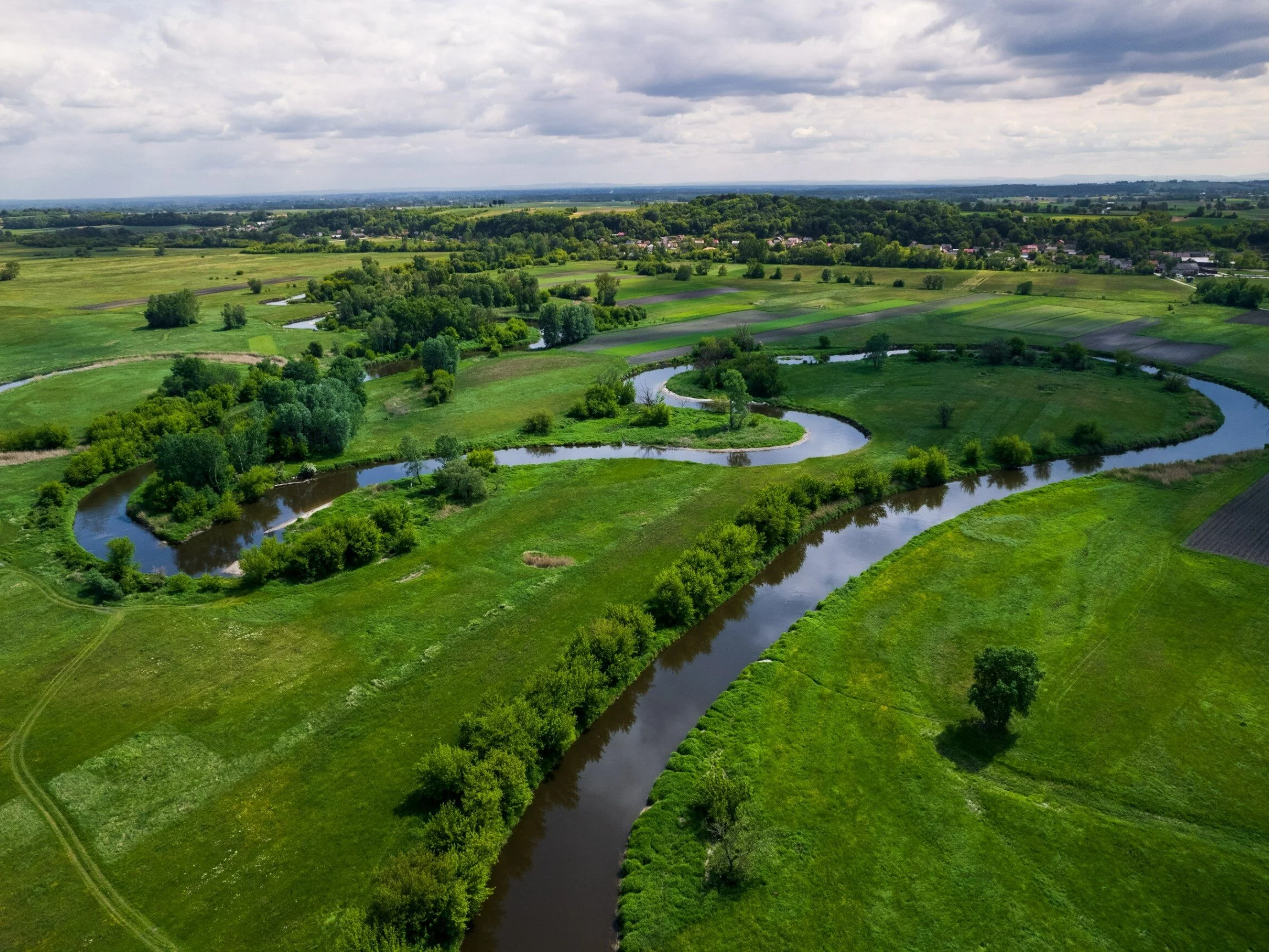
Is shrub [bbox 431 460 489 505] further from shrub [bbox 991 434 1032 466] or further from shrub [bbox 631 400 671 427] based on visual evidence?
shrub [bbox 991 434 1032 466]

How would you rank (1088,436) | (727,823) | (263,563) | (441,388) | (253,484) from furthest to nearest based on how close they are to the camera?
1. (441,388)
2. (1088,436)
3. (253,484)
4. (263,563)
5. (727,823)

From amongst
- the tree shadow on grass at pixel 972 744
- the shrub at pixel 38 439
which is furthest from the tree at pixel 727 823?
the shrub at pixel 38 439

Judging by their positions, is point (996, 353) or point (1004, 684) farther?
point (996, 353)

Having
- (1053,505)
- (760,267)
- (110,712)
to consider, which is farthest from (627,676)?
(760,267)

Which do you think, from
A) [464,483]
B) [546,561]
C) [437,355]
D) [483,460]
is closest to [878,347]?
[483,460]

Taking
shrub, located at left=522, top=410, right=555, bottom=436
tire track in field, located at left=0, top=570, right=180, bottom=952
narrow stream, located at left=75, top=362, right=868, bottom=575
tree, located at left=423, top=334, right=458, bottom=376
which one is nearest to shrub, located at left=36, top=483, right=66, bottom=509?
narrow stream, located at left=75, top=362, right=868, bottom=575

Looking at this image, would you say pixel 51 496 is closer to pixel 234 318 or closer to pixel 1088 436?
pixel 234 318
